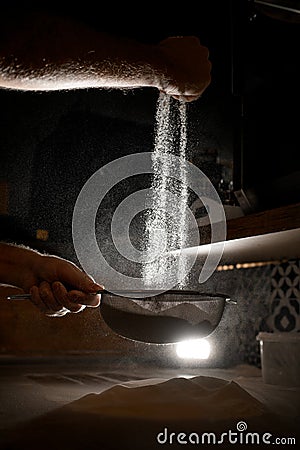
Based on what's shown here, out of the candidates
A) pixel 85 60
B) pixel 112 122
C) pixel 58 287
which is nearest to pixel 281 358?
pixel 58 287

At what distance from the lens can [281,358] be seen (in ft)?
2.22

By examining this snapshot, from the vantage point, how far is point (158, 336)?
554 mm

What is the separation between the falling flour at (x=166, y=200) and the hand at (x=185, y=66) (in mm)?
439

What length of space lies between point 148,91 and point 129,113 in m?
0.07

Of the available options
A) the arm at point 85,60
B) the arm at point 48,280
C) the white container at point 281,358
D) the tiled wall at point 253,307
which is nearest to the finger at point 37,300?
the arm at point 48,280

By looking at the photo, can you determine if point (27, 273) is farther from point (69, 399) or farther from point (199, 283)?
point (199, 283)

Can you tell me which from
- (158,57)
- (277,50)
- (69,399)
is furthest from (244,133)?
(69,399)

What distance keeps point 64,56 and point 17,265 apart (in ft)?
0.84

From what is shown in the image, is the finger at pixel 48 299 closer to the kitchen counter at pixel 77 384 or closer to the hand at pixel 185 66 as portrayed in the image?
the kitchen counter at pixel 77 384

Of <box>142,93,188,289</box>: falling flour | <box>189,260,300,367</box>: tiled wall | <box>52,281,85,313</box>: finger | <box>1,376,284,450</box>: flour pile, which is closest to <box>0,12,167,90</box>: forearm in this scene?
<box>52,281,85,313</box>: finger

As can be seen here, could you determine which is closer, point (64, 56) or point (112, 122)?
point (64, 56)

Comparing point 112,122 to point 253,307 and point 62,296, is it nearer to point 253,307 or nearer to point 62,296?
point 253,307

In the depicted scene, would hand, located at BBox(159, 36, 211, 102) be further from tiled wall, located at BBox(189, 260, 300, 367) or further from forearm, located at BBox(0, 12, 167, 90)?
tiled wall, located at BBox(189, 260, 300, 367)

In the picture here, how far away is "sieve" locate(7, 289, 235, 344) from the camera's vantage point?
0.52 m
